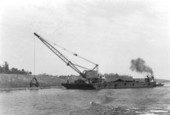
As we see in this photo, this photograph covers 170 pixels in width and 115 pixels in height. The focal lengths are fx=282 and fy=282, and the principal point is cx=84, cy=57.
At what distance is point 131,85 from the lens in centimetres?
12612

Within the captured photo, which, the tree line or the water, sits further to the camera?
the tree line

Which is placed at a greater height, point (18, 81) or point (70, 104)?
point (18, 81)

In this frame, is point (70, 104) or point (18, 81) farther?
point (18, 81)

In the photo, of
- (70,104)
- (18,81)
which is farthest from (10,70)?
(70,104)

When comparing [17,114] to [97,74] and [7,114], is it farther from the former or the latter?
[97,74]

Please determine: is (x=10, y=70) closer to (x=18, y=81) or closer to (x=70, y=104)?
(x=18, y=81)

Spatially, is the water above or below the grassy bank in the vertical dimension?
below

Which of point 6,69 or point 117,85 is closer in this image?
point 117,85

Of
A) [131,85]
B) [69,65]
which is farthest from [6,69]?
[131,85]

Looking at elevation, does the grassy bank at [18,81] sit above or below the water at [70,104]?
above

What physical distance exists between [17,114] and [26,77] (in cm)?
9443

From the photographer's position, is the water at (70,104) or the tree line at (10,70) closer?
the water at (70,104)

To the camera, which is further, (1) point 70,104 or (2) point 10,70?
(2) point 10,70

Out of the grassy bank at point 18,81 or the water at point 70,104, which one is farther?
the grassy bank at point 18,81
